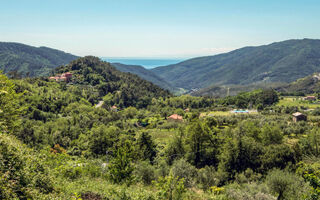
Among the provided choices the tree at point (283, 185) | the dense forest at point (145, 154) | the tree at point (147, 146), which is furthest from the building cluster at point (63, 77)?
the tree at point (283, 185)

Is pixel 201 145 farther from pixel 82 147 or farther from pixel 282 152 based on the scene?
pixel 82 147

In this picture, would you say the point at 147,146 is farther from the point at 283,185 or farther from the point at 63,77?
the point at 63,77

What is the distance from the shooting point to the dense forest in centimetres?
1033

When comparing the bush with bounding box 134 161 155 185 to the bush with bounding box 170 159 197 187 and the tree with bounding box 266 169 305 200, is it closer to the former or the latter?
the bush with bounding box 170 159 197 187

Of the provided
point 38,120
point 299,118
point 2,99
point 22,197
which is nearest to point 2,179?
point 22,197

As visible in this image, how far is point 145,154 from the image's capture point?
38.2 metres

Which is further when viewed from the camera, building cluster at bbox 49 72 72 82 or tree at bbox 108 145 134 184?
building cluster at bbox 49 72 72 82

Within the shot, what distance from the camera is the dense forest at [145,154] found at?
10328mm

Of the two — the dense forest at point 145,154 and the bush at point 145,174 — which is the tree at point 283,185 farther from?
the bush at point 145,174

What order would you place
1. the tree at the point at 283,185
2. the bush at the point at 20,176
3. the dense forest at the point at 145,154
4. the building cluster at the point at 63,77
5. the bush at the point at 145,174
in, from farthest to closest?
the building cluster at the point at 63,77
the bush at the point at 145,174
the tree at the point at 283,185
the dense forest at the point at 145,154
the bush at the point at 20,176

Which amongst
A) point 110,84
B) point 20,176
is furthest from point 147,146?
point 110,84

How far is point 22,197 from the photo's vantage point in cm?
788

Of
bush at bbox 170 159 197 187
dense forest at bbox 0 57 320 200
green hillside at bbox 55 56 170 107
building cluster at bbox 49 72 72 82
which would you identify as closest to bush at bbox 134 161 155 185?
dense forest at bbox 0 57 320 200

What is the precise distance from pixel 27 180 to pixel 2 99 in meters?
12.1
